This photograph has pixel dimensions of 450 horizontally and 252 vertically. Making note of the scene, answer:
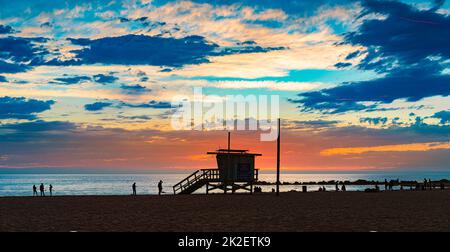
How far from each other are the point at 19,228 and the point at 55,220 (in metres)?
3.39

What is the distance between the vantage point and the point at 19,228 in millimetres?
21391

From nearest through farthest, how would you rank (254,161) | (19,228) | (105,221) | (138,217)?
1. (19,228)
2. (105,221)
3. (138,217)
4. (254,161)
